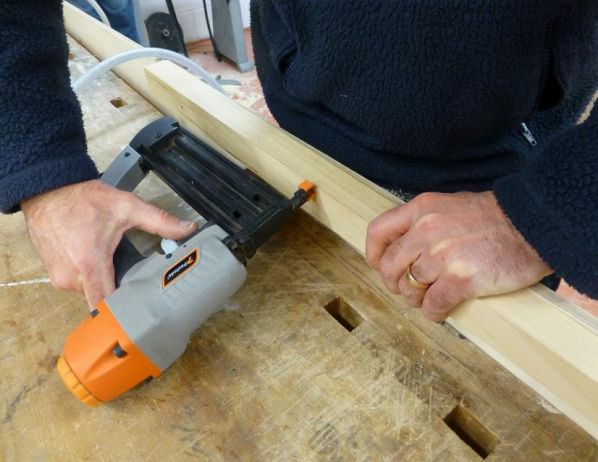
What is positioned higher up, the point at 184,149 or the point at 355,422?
the point at 184,149

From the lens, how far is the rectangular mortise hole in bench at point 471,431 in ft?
1.54

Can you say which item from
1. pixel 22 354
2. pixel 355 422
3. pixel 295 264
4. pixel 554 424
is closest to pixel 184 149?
pixel 295 264

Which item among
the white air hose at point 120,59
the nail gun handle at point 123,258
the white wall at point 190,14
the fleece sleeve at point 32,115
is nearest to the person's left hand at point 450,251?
the nail gun handle at point 123,258

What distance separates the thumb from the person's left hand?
25 cm

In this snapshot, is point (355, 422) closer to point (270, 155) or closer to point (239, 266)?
point (239, 266)

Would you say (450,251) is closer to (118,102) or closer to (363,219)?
(363,219)

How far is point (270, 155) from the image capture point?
2.22 feet

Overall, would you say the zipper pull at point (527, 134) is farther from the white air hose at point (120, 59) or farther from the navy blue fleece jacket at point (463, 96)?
the white air hose at point (120, 59)

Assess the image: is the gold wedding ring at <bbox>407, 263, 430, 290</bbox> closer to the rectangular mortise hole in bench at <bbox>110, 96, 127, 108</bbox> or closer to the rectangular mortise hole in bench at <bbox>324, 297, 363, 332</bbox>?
the rectangular mortise hole in bench at <bbox>324, 297, 363, 332</bbox>

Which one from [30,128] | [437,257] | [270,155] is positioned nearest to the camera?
[437,257]

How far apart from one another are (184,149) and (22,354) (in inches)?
14.3

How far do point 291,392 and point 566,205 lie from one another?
13.6 inches

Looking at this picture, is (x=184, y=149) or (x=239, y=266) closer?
(x=239, y=266)

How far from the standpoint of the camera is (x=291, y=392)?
19.8 inches
